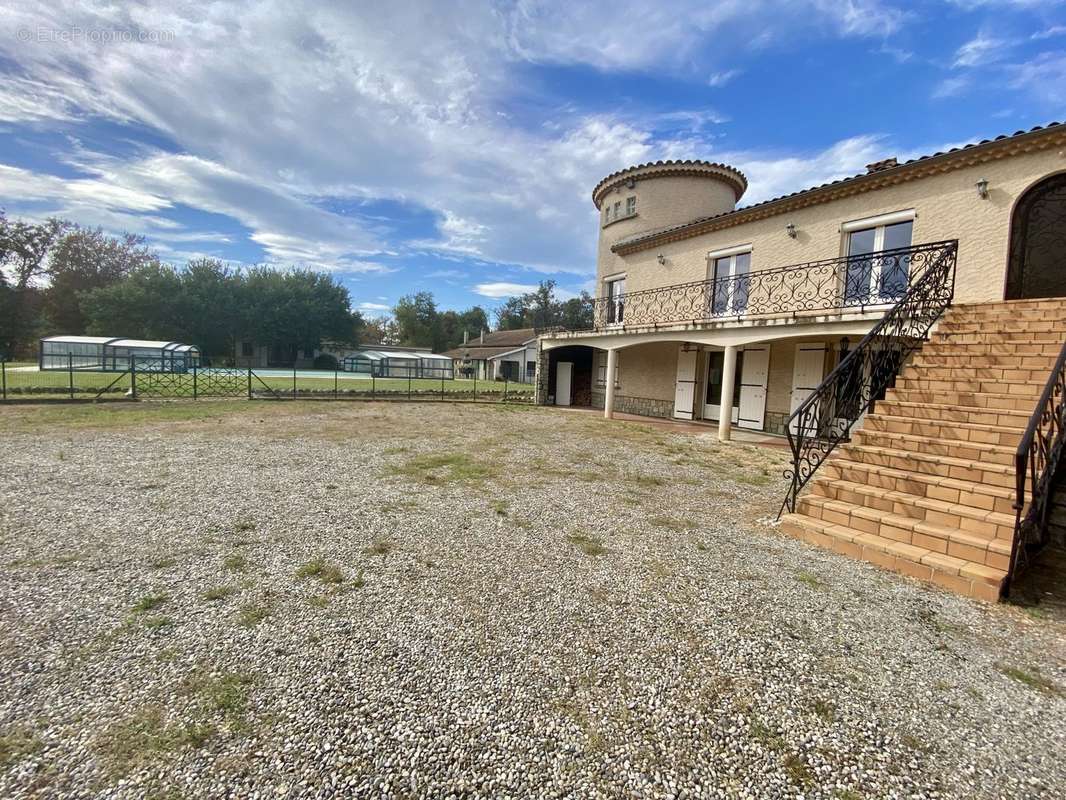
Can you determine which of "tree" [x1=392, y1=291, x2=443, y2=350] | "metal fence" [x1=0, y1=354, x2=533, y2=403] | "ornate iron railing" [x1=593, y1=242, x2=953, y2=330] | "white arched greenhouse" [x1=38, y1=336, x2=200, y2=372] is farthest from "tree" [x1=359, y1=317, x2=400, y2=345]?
"ornate iron railing" [x1=593, y1=242, x2=953, y2=330]

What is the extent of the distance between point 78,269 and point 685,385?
6288 centimetres

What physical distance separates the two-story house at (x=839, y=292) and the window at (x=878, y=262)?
3 centimetres

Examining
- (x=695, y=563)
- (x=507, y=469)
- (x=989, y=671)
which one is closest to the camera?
(x=989, y=671)

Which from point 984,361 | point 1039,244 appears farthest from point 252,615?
point 1039,244

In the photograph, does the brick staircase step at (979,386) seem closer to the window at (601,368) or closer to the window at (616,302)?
the window at (616,302)

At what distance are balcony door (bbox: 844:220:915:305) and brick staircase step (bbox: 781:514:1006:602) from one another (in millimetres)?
6390

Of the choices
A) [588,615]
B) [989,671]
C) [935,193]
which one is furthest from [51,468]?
[935,193]

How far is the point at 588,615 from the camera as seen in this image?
10.00 ft

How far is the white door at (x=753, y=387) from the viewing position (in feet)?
39.0

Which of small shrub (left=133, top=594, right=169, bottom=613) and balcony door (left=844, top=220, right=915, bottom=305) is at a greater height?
balcony door (left=844, top=220, right=915, bottom=305)

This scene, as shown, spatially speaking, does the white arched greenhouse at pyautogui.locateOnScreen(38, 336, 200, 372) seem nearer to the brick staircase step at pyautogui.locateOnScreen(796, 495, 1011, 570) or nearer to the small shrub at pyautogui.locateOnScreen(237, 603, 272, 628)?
the small shrub at pyautogui.locateOnScreen(237, 603, 272, 628)

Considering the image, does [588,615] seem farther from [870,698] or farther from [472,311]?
[472,311]

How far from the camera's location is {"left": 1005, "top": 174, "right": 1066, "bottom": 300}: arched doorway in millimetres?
7320

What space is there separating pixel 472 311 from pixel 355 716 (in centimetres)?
7285
